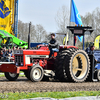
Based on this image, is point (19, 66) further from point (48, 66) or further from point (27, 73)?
point (48, 66)

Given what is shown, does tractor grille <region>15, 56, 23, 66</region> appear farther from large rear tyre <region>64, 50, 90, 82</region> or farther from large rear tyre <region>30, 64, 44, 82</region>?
large rear tyre <region>64, 50, 90, 82</region>

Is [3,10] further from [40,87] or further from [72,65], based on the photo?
[40,87]

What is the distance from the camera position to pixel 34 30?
6369cm

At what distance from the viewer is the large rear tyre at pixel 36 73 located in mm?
10419

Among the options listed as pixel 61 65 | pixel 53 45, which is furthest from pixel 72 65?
pixel 53 45

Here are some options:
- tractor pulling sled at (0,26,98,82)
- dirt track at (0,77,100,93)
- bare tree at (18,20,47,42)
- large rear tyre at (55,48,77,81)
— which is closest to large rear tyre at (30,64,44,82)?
tractor pulling sled at (0,26,98,82)

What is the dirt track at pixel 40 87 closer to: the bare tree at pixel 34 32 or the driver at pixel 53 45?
the driver at pixel 53 45

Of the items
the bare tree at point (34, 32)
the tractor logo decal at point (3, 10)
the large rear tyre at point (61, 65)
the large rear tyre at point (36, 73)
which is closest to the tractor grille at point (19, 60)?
the large rear tyre at point (36, 73)

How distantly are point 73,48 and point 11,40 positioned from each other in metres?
17.1

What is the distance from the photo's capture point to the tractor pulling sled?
35.0ft

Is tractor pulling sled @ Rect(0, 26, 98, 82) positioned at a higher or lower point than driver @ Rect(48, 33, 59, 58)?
lower

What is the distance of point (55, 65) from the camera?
11.3 metres

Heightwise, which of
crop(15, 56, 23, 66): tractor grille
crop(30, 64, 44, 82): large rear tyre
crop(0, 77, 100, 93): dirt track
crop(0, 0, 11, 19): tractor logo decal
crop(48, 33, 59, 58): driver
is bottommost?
crop(0, 77, 100, 93): dirt track

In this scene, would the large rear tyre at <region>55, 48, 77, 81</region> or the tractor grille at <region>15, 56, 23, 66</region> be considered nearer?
the large rear tyre at <region>55, 48, 77, 81</region>
